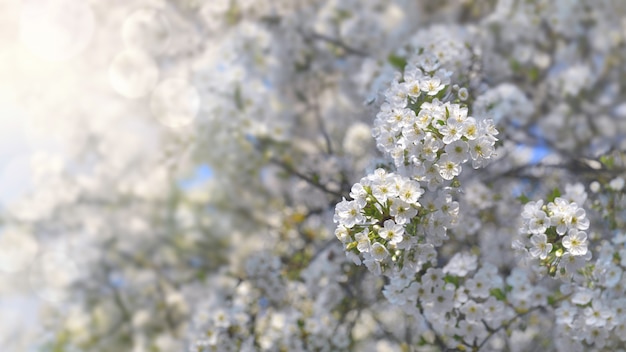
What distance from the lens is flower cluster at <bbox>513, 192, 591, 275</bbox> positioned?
8.29ft

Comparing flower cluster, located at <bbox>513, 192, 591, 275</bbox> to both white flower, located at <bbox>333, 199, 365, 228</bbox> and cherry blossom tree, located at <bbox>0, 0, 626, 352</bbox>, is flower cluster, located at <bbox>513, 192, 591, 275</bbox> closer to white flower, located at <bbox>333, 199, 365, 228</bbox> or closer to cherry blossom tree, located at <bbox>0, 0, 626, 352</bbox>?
cherry blossom tree, located at <bbox>0, 0, 626, 352</bbox>

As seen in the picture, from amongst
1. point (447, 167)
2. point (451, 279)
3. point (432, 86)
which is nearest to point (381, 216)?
point (447, 167)

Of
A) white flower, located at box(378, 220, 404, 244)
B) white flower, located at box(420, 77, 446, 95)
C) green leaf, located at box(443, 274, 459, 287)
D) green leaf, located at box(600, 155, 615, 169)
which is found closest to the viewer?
white flower, located at box(378, 220, 404, 244)

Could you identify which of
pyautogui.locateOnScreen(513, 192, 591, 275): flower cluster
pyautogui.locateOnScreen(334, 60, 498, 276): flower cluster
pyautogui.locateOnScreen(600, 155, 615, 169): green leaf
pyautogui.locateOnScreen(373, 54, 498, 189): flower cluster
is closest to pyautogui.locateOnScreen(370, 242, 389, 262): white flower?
pyautogui.locateOnScreen(334, 60, 498, 276): flower cluster

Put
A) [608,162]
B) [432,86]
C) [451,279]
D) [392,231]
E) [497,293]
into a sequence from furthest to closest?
[608,162] → [497,293] → [451,279] → [432,86] → [392,231]

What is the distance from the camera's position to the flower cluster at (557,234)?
2.53 m

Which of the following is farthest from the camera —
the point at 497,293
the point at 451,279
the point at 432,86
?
the point at 497,293

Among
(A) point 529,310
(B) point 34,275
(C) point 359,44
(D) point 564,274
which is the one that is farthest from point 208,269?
(D) point 564,274

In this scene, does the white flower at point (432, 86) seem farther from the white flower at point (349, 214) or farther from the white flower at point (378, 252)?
the white flower at point (378, 252)

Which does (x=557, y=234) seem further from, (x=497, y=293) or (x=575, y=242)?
(x=497, y=293)

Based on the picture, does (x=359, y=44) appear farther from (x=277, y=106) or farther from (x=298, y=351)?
(x=298, y=351)

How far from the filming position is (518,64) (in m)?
6.04

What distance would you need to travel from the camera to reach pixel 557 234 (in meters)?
2.61

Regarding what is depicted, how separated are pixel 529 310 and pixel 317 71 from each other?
3.73 m
